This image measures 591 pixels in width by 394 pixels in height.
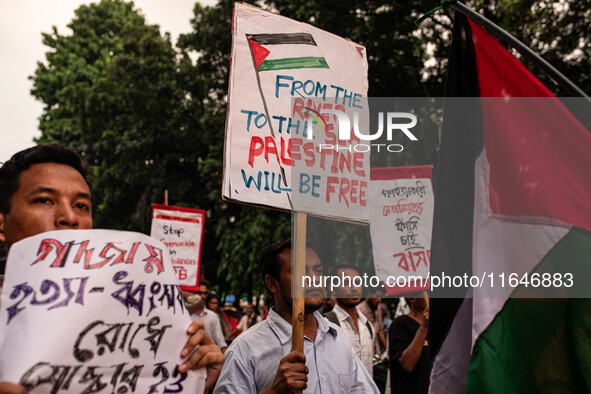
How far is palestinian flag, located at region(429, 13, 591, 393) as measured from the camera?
6.78 feet

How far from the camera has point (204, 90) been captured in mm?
18266

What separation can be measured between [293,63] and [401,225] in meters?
3.54

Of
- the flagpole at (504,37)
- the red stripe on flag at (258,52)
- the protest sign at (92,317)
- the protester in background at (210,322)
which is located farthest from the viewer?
the protester in background at (210,322)

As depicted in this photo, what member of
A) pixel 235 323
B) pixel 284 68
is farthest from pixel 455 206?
pixel 235 323

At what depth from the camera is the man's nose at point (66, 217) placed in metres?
1.72

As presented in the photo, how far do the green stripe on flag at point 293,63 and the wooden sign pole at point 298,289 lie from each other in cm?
89

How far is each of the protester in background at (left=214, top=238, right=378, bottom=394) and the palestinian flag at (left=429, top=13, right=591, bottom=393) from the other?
0.57 metres

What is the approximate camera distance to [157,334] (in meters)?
1.55

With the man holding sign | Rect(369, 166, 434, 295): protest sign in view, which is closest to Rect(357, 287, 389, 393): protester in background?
Rect(369, 166, 434, 295): protest sign

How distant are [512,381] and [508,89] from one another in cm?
132

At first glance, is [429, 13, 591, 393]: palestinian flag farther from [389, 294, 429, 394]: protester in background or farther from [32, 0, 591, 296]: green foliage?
[32, 0, 591, 296]: green foliage

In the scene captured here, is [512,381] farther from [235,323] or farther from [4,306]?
[235,323]

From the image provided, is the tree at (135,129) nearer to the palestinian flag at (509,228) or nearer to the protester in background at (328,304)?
the protester in background at (328,304)

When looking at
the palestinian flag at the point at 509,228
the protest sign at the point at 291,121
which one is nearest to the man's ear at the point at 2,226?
the protest sign at the point at 291,121
